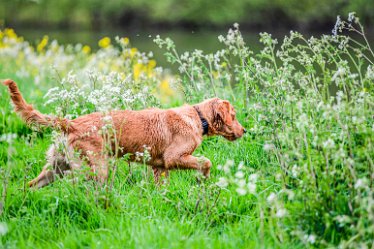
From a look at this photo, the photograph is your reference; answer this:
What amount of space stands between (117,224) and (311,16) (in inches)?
1561

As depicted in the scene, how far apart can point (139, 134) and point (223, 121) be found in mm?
934

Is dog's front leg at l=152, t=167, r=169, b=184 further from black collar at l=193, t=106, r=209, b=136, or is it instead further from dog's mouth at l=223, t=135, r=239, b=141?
dog's mouth at l=223, t=135, r=239, b=141

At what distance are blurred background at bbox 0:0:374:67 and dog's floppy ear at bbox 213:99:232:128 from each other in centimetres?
3478

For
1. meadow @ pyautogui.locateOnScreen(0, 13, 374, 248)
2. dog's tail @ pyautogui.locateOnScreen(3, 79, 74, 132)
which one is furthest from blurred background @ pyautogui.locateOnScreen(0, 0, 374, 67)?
dog's tail @ pyautogui.locateOnScreen(3, 79, 74, 132)

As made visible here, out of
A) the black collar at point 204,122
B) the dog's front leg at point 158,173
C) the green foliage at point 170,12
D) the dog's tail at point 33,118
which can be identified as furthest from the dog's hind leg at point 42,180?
the green foliage at point 170,12

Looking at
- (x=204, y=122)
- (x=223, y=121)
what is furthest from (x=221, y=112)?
(x=204, y=122)

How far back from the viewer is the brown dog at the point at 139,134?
4.48m

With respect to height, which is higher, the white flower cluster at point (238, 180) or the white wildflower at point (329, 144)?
the white wildflower at point (329, 144)

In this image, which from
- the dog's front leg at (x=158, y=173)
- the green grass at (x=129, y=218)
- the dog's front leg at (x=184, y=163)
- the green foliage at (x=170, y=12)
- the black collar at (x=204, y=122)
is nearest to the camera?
the green grass at (x=129, y=218)

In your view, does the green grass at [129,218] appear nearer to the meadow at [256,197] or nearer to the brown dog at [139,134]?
the meadow at [256,197]

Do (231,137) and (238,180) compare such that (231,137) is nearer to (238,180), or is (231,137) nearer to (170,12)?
(238,180)

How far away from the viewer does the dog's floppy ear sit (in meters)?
5.29

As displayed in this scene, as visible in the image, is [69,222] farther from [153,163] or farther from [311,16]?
[311,16]

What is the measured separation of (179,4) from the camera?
48188mm
